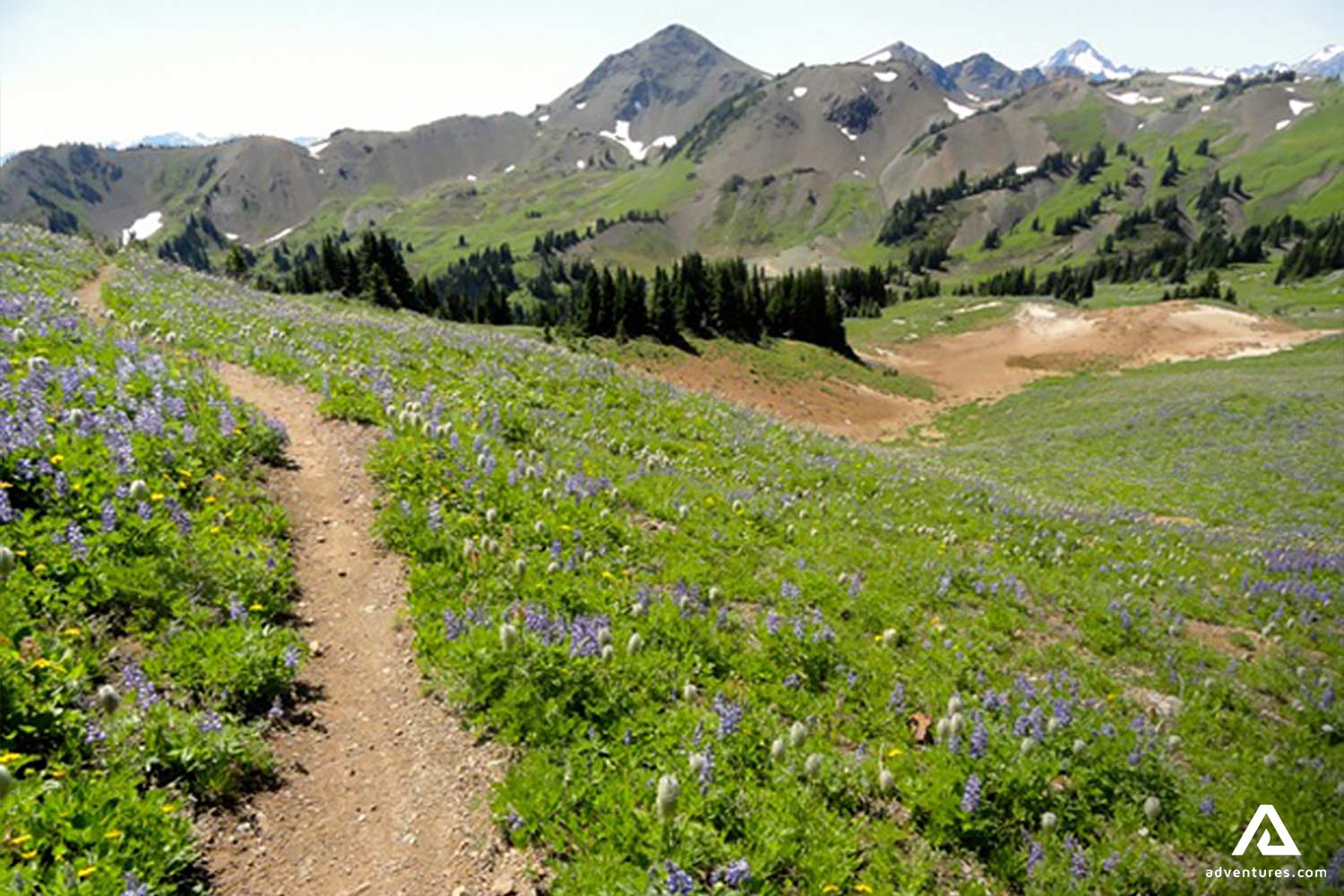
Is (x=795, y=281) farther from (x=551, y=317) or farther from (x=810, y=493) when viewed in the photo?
(x=810, y=493)

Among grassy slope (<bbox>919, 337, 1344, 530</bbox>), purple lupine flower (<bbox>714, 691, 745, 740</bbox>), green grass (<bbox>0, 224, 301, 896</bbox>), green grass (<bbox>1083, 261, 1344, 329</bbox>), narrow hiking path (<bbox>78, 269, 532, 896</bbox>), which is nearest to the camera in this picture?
green grass (<bbox>0, 224, 301, 896</bbox>)

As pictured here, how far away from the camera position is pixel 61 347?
10555mm

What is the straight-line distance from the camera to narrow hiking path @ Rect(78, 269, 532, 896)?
490cm

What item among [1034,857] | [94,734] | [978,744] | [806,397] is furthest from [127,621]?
[806,397]

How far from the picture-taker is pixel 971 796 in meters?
6.02

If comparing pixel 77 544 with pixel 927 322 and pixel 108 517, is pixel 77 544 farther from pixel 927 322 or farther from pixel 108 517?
pixel 927 322

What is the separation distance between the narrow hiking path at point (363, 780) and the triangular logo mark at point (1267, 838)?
7188 mm

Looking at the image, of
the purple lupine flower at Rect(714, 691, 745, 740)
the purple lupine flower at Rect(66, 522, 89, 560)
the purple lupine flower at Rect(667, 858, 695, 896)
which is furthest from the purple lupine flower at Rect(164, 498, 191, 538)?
the purple lupine flower at Rect(667, 858, 695, 896)

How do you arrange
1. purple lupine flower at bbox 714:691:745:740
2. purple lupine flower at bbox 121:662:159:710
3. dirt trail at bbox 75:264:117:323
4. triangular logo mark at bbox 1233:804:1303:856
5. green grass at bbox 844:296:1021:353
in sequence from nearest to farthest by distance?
purple lupine flower at bbox 121:662:159:710 → purple lupine flower at bbox 714:691:745:740 → triangular logo mark at bbox 1233:804:1303:856 → dirt trail at bbox 75:264:117:323 → green grass at bbox 844:296:1021:353

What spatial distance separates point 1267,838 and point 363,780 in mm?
9007

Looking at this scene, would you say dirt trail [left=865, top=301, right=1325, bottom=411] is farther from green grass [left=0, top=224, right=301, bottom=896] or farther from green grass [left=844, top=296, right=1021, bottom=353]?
green grass [left=0, top=224, right=301, bottom=896]

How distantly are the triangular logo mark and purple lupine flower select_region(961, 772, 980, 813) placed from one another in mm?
2964

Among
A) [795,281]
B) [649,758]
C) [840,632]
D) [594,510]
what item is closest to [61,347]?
[594,510]

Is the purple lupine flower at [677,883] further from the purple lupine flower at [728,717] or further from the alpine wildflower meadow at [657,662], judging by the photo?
the purple lupine flower at [728,717]
